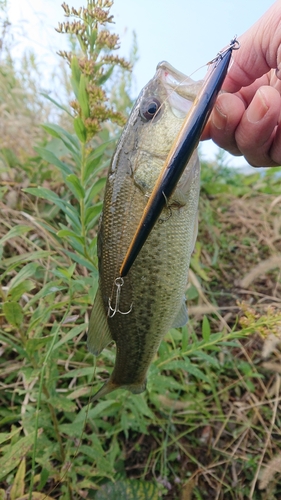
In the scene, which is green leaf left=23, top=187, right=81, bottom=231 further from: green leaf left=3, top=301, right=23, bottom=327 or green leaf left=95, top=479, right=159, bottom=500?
green leaf left=95, top=479, right=159, bottom=500

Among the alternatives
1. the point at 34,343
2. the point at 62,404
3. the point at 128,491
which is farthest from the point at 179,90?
the point at 128,491

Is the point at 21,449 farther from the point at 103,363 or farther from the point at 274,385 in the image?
the point at 274,385

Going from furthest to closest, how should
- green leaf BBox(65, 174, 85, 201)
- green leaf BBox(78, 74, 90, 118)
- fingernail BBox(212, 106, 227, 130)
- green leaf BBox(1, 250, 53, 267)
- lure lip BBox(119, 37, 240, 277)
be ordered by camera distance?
fingernail BBox(212, 106, 227, 130) → green leaf BBox(1, 250, 53, 267) → green leaf BBox(65, 174, 85, 201) → green leaf BBox(78, 74, 90, 118) → lure lip BBox(119, 37, 240, 277)

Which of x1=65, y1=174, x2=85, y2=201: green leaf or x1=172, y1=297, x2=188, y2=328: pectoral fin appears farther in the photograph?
x1=172, y1=297, x2=188, y2=328: pectoral fin

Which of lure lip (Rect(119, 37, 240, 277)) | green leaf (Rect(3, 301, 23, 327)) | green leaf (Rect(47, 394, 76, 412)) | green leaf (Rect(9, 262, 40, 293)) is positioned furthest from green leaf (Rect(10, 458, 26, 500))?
lure lip (Rect(119, 37, 240, 277))

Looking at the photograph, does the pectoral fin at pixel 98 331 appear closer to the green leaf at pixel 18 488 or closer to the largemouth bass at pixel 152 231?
the largemouth bass at pixel 152 231

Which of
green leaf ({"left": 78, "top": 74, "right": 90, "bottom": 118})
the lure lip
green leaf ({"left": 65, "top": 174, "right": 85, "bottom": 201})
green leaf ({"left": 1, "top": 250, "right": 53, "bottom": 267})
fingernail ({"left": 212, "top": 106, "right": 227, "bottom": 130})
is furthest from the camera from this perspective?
fingernail ({"left": 212, "top": 106, "right": 227, "bottom": 130})

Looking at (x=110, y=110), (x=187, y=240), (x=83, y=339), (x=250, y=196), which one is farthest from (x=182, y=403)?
(x=250, y=196)

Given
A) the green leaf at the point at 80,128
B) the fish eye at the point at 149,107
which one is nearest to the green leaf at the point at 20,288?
the green leaf at the point at 80,128
